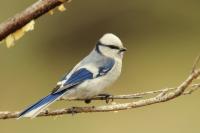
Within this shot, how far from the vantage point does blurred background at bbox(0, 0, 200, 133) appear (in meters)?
3.52

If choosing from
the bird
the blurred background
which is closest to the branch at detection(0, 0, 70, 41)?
the bird

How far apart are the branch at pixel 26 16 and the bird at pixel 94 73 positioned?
0.32 m

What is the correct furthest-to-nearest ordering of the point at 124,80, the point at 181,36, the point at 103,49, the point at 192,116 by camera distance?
the point at 181,36, the point at 124,80, the point at 192,116, the point at 103,49

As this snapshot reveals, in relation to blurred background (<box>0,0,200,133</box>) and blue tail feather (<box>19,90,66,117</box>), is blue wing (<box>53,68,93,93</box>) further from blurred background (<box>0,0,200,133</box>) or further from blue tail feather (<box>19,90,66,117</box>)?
blurred background (<box>0,0,200,133</box>)

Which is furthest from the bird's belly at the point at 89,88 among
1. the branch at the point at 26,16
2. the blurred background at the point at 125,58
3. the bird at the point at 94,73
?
the blurred background at the point at 125,58

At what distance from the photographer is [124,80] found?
3.82 meters

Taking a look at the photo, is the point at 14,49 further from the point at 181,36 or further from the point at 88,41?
the point at 181,36

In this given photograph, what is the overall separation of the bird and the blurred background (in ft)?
6.92

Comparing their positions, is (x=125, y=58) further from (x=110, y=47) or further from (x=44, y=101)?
(x=44, y=101)

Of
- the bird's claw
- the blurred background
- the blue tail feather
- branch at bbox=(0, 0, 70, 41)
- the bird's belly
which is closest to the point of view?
branch at bbox=(0, 0, 70, 41)

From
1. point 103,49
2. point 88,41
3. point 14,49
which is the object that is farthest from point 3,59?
point 103,49

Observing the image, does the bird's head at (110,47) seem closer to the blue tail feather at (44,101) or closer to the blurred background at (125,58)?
the blue tail feather at (44,101)

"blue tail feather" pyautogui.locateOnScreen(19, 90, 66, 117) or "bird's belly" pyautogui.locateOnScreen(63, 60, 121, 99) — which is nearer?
"blue tail feather" pyautogui.locateOnScreen(19, 90, 66, 117)

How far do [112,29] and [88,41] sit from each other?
0.44 feet
